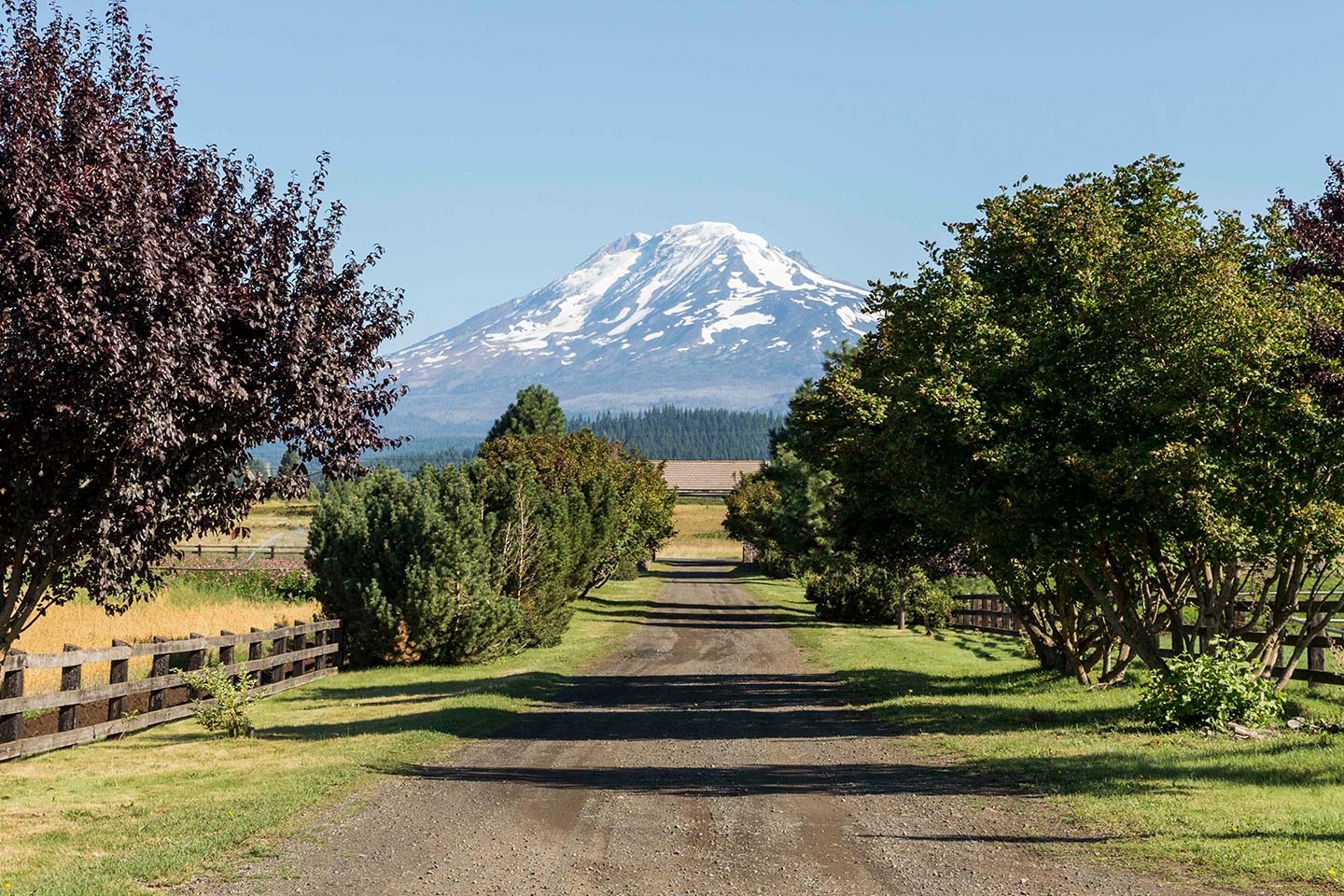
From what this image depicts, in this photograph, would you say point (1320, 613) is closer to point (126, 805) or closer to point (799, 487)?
point (126, 805)

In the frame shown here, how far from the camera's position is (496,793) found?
1274cm

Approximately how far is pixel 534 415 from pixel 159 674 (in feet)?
213

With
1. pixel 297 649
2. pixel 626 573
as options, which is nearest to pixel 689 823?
pixel 297 649

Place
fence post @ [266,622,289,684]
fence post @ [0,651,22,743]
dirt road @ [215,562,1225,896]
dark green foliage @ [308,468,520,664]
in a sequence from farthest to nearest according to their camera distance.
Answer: dark green foliage @ [308,468,520,664], fence post @ [266,622,289,684], fence post @ [0,651,22,743], dirt road @ [215,562,1225,896]

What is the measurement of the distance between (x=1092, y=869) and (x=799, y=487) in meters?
50.8

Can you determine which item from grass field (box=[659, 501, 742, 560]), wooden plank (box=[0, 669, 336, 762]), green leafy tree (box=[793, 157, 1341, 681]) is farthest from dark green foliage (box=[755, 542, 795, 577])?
wooden plank (box=[0, 669, 336, 762])

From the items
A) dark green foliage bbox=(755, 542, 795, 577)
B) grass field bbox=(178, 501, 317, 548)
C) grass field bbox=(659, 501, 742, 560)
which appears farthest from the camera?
grass field bbox=(659, 501, 742, 560)

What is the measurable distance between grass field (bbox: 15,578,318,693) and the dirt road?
938 cm

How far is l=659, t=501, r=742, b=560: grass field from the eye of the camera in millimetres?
156375

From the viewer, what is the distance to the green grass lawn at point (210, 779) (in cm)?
983

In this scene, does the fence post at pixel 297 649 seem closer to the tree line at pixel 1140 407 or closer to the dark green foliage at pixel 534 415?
the tree line at pixel 1140 407

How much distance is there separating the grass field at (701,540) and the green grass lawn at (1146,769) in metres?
120

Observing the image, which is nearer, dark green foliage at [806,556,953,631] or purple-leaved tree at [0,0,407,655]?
purple-leaved tree at [0,0,407,655]

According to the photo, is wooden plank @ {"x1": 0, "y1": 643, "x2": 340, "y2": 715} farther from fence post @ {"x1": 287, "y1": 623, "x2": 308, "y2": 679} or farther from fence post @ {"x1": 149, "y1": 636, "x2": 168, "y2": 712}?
fence post @ {"x1": 287, "y1": 623, "x2": 308, "y2": 679}
